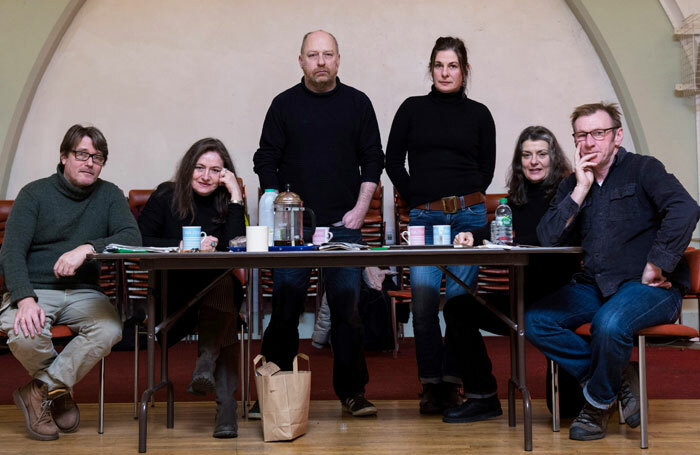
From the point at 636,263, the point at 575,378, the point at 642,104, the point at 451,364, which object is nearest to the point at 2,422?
the point at 451,364

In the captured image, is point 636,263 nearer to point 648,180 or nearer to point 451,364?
point 648,180

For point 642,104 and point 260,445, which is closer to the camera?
point 260,445

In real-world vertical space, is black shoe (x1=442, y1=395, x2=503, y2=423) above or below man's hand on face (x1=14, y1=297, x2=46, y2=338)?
below

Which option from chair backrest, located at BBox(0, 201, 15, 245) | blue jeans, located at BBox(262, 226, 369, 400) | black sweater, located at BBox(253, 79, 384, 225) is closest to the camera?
blue jeans, located at BBox(262, 226, 369, 400)

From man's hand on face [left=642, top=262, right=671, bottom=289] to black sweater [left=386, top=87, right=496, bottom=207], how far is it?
3.05 feet

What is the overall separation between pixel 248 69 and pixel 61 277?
3.84m

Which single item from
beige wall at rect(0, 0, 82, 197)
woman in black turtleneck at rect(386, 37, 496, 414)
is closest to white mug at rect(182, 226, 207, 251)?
woman in black turtleneck at rect(386, 37, 496, 414)

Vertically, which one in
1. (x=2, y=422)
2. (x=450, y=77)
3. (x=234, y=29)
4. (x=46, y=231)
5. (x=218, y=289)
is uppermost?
(x=234, y=29)

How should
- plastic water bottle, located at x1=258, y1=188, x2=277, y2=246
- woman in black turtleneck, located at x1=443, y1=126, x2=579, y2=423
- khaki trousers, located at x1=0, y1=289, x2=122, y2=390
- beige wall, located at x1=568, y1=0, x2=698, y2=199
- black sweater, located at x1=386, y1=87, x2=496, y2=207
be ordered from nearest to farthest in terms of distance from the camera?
1. khaki trousers, located at x1=0, y1=289, x2=122, y2=390
2. plastic water bottle, located at x1=258, y1=188, x2=277, y2=246
3. woman in black turtleneck, located at x1=443, y1=126, x2=579, y2=423
4. black sweater, located at x1=386, y1=87, x2=496, y2=207
5. beige wall, located at x1=568, y1=0, x2=698, y2=199

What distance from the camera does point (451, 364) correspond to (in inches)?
131

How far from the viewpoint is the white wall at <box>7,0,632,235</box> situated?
6621 mm

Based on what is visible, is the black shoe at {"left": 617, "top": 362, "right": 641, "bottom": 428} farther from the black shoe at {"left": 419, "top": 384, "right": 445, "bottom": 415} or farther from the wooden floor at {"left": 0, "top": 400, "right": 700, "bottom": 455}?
the black shoe at {"left": 419, "top": 384, "right": 445, "bottom": 415}

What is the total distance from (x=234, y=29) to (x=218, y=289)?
13.3ft

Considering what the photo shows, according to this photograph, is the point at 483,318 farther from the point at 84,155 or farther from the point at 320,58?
the point at 84,155
